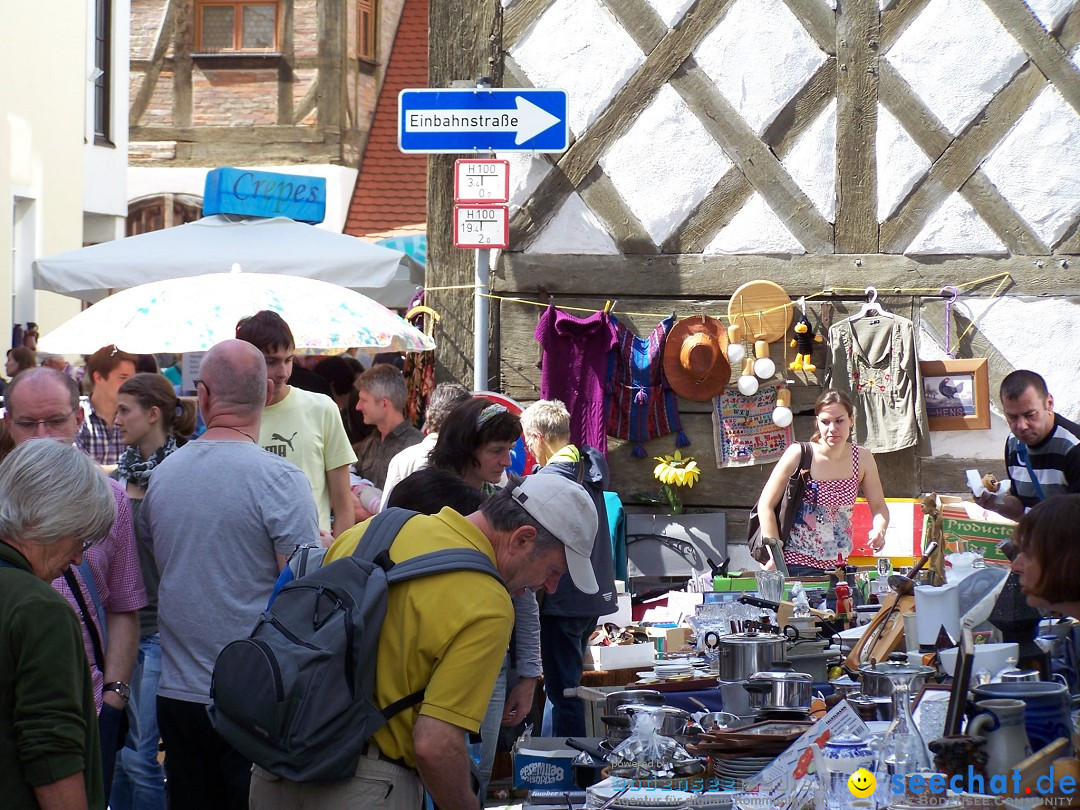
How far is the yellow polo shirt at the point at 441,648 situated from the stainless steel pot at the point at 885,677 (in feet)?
4.29

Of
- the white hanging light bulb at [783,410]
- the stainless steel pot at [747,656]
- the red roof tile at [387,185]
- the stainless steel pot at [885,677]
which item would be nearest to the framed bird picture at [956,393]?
the white hanging light bulb at [783,410]

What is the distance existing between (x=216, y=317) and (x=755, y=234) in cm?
306

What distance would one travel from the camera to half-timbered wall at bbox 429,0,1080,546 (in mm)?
7285

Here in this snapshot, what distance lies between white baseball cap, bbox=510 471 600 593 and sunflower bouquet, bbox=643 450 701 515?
4.61m

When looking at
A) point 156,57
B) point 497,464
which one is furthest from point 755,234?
point 156,57

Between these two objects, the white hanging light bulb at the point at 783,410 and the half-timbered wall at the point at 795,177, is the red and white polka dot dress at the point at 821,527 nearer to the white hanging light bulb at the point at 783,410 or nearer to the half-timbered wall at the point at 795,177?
the white hanging light bulb at the point at 783,410

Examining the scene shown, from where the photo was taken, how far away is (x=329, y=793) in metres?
2.77

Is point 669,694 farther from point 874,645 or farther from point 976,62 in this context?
point 976,62

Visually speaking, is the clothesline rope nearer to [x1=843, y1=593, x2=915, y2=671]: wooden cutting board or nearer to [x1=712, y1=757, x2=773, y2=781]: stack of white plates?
[x1=843, y1=593, x2=915, y2=671]: wooden cutting board

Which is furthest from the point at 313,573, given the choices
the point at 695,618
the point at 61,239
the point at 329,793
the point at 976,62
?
the point at 61,239

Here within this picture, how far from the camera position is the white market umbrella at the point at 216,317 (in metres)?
6.04

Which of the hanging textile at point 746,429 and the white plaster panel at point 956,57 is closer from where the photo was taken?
the white plaster panel at point 956,57

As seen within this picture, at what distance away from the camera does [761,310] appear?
741cm

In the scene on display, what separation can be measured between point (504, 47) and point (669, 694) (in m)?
4.49
